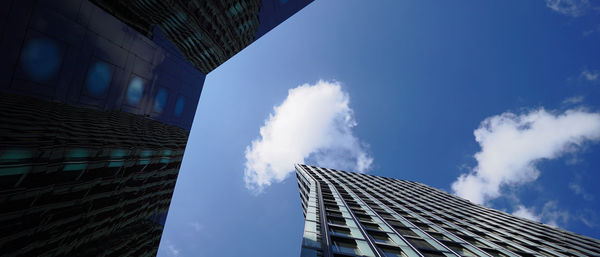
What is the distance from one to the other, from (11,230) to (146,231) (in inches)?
668

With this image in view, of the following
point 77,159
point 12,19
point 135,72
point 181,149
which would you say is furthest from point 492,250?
point 181,149

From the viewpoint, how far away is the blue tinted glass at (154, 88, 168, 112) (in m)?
18.8

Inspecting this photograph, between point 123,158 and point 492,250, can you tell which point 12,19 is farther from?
point 492,250

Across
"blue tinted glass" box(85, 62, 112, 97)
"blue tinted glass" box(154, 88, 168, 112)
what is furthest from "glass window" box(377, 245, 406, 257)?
"blue tinted glass" box(154, 88, 168, 112)

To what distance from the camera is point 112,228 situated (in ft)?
61.4

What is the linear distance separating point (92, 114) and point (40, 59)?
5.26m

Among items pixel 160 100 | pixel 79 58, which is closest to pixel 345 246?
pixel 79 58

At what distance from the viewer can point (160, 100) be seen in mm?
19406

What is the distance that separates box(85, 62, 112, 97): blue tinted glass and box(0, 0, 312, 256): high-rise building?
63 millimetres

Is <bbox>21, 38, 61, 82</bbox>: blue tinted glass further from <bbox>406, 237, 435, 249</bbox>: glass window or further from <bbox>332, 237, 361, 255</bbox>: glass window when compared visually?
<bbox>406, 237, 435, 249</bbox>: glass window

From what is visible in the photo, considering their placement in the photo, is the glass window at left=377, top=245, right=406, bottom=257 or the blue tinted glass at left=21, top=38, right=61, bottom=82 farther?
the glass window at left=377, top=245, right=406, bottom=257

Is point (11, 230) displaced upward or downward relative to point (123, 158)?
downward

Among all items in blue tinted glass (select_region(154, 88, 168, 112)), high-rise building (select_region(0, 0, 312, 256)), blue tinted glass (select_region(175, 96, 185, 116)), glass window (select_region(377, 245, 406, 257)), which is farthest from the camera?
blue tinted glass (select_region(175, 96, 185, 116))

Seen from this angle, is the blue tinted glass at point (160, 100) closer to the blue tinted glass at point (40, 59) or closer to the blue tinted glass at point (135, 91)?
the blue tinted glass at point (135, 91)
